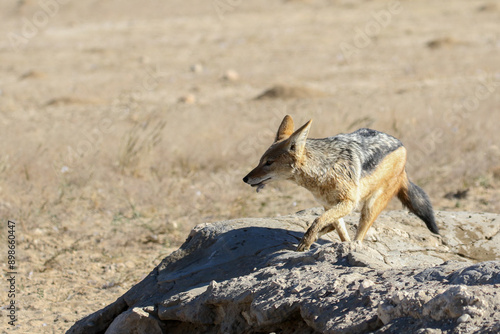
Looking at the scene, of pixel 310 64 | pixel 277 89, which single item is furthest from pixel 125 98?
pixel 310 64

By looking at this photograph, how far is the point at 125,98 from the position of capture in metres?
16.0

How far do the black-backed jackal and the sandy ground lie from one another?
220cm

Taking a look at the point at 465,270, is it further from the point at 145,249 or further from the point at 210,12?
the point at 210,12

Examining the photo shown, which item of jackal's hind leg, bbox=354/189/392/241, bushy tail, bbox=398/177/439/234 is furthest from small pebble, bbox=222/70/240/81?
jackal's hind leg, bbox=354/189/392/241

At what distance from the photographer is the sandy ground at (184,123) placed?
7.30 metres

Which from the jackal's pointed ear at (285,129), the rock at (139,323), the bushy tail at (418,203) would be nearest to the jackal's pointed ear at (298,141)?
the jackal's pointed ear at (285,129)

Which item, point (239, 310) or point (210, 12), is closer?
point (239, 310)

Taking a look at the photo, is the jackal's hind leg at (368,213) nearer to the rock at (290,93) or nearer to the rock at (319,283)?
the rock at (319,283)

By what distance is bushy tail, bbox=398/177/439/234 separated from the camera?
5750 mm

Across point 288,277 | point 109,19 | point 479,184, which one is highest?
point 109,19

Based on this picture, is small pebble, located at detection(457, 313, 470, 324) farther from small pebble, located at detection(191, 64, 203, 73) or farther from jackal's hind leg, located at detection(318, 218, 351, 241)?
small pebble, located at detection(191, 64, 203, 73)

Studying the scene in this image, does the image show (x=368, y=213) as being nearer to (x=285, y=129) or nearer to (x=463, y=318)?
(x=285, y=129)

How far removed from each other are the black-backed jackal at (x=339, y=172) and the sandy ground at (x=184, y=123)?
7.22 feet

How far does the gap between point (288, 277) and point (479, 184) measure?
17.6 feet
